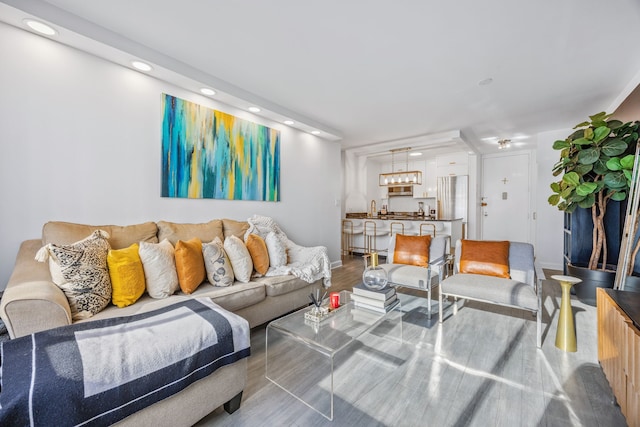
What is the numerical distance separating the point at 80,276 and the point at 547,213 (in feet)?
22.6

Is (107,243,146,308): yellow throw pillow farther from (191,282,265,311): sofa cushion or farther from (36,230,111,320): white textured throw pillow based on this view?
(191,282,265,311): sofa cushion

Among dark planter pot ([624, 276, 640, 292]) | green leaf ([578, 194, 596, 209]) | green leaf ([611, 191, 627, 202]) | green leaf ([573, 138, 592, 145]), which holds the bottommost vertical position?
dark planter pot ([624, 276, 640, 292])

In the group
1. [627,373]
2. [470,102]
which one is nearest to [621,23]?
[470,102]

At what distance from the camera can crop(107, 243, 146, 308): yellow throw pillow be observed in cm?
194

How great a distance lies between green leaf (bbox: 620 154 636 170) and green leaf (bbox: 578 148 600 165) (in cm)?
21

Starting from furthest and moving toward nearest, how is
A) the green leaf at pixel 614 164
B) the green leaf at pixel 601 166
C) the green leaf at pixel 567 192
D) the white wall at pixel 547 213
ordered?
the white wall at pixel 547 213 → the green leaf at pixel 567 192 → the green leaf at pixel 601 166 → the green leaf at pixel 614 164

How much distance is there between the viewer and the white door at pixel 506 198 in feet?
21.4

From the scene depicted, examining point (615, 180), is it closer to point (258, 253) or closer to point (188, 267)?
point (258, 253)

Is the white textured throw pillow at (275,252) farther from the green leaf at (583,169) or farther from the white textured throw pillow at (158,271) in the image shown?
the green leaf at (583,169)

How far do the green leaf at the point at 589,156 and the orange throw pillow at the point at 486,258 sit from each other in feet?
4.21

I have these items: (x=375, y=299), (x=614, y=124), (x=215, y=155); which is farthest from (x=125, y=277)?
(x=614, y=124)

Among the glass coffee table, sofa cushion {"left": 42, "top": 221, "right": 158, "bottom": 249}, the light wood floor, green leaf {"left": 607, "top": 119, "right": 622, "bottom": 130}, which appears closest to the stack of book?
the glass coffee table

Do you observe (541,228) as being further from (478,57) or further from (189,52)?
(189,52)

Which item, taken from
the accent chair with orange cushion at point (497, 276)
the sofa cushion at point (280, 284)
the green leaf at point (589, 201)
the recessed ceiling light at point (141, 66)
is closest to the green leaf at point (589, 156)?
the green leaf at point (589, 201)
